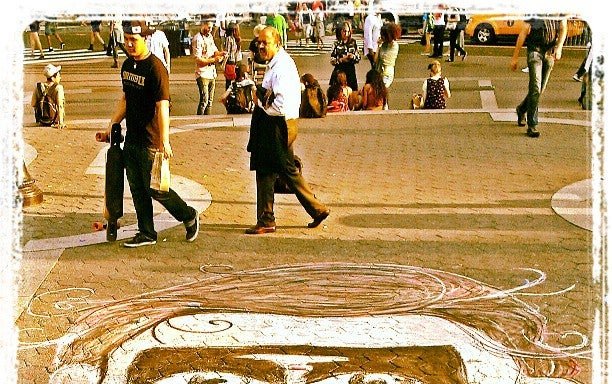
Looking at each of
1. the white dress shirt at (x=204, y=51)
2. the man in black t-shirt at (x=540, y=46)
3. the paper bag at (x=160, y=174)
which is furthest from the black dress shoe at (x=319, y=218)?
the white dress shirt at (x=204, y=51)

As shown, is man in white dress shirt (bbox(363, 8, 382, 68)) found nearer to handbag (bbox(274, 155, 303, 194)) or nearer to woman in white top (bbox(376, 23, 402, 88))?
woman in white top (bbox(376, 23, 402, 88))

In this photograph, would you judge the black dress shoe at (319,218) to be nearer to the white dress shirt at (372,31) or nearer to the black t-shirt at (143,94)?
the black t-shirt at (143,94)

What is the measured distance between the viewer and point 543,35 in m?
10.4

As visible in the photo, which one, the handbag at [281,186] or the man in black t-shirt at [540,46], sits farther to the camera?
the man in black t-shirt at [540,46]

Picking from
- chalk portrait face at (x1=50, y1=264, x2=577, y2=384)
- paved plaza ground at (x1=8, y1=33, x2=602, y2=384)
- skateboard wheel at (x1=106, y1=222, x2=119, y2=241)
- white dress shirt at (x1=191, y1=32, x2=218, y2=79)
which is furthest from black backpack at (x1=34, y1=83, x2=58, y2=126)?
chalk portrait face at (x1=50, y1=264, x2=577, y2=384)

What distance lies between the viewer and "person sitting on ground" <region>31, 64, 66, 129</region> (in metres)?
12.3

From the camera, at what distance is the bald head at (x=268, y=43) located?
7090mm

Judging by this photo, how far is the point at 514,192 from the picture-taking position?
8.46m

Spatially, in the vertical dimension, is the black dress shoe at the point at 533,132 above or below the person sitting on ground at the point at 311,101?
below

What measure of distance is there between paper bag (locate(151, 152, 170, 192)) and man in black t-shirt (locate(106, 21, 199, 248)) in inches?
2.0

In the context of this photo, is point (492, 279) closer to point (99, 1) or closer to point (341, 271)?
point (341, 271)

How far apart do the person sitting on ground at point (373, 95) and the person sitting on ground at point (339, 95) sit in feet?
0.54

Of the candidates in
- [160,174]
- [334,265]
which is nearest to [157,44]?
[160,174]

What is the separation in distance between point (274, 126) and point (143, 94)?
3.62 ft
